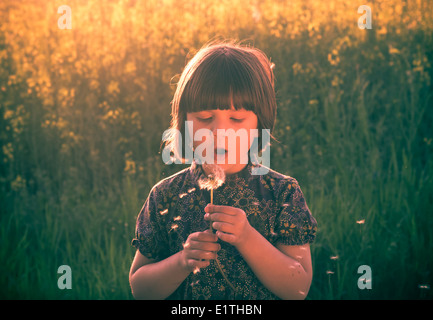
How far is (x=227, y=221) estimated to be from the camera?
5.53 feet

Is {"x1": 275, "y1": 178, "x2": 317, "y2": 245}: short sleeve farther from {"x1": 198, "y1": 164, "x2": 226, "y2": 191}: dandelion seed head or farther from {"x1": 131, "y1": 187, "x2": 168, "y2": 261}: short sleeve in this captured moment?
{"x1": 131, "y1": 187, "x2": 168, "y2": 261}: short sleeve

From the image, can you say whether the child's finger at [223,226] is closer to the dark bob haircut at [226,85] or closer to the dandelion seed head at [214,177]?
the dandelion seed head at [214,177]

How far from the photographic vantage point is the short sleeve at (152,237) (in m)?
2.08

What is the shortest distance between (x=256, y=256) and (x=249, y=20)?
145 inches

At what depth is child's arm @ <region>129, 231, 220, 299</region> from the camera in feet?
5.50

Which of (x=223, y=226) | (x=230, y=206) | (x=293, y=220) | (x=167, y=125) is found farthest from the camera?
(x=167, y=125)

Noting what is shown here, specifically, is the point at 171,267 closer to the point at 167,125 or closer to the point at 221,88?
the point at 221,88

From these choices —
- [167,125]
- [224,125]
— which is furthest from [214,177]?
[167,125]

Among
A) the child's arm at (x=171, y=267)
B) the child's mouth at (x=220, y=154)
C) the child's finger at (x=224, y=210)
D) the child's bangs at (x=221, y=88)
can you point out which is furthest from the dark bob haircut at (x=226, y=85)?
the child's arm at (x=171, y=267)

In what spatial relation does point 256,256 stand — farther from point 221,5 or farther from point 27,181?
point 221,5

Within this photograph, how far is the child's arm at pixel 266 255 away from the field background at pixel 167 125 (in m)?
1.00

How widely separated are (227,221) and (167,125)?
2.84 meters

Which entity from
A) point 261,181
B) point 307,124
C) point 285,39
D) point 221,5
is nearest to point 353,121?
point 307,124

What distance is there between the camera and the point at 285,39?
473 centimetres
